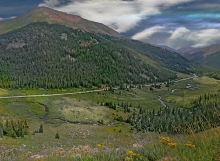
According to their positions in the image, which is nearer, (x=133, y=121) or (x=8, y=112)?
(x=8, y=112)

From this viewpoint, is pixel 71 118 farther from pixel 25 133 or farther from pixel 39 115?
pixel 25 133

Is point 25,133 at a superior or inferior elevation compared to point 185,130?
inferior

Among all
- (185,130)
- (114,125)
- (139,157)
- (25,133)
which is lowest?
(114,125)

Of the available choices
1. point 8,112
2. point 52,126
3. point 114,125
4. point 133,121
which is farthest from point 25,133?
point 133,121

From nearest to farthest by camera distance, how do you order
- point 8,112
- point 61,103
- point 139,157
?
point 139,157 → point 8,112 → point 61,103

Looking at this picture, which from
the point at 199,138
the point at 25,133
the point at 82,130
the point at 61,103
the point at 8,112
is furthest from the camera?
the point at 61,103

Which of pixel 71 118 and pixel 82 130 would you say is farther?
pixel 71 118

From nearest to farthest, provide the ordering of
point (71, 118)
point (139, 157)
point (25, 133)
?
point (139, 157) → point (25, 133) → point (71, 118)

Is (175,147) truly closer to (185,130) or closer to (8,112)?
(185,130)

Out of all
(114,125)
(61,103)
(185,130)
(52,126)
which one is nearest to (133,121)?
(114,125)
